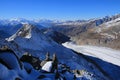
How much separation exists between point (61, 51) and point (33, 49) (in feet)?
32.5

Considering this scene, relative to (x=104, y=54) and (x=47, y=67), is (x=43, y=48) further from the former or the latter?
(x=104, y=54)

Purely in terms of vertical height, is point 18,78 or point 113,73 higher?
point 18,78

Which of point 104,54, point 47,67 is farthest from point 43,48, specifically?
point 104,54

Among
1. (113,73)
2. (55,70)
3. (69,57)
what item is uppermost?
(55,70)

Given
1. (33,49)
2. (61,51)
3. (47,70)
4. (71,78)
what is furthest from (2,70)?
(61,51)

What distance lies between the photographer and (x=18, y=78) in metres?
23.6

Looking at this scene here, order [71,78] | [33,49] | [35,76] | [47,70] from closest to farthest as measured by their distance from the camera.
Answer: [35,76], [47,70], [71,78], [33,49]

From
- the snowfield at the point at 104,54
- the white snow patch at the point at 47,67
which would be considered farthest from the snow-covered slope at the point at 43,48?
the white snow patch at the point at 47,67

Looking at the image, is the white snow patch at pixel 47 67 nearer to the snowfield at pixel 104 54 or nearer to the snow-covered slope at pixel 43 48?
the snow-covered slope at pixel 43 48

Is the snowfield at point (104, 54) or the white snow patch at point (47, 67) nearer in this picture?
the white snow patch at point (47, 67)

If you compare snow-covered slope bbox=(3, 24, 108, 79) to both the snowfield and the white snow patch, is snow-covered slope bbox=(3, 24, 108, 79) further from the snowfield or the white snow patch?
the white snow patch

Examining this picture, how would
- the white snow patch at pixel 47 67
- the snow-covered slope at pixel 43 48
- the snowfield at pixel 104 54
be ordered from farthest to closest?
1. the snowfield at pixel 104 54
2. the snow-covered slope at pixel 43 48
3. the white snow patch at pixel 47 67

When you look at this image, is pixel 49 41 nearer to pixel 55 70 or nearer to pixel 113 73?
pixel 113 73

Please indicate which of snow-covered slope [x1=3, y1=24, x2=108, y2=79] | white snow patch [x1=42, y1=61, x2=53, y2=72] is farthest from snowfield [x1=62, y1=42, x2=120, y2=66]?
white snow patch [x1=42, y1=61, x2=53, y2=72]
